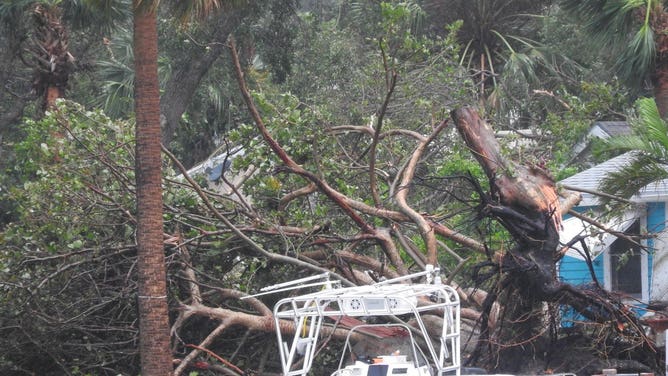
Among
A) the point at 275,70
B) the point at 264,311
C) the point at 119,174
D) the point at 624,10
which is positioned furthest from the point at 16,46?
the point at 624,10

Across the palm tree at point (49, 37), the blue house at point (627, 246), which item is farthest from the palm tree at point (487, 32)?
the palm tree at point (49, 37)

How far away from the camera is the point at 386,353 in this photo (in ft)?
31.5

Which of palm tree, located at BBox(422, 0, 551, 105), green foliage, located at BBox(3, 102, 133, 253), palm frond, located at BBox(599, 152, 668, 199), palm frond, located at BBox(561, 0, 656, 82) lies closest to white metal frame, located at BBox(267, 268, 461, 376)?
green foliage, located at BBox(3, 102, 133, 253)

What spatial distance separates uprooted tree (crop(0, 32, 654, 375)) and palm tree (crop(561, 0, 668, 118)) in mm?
5380

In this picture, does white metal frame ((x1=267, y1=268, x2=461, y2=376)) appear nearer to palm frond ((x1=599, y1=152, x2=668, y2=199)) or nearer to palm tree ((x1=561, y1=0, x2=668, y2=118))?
palm frond ((x1=599, y1=152, x2=668, y2=199))

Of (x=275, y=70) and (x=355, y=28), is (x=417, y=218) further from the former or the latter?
(x=355, y=28)

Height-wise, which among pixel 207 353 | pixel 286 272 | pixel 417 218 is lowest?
pixel 207 353

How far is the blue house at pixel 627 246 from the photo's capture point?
43.0 feet

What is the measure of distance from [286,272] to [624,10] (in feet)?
25.6

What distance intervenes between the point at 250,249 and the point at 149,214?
1.89 m

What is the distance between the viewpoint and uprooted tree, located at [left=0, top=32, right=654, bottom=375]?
9.48 metres

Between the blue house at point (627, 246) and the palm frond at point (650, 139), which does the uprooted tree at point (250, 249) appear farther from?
the blue house at point (627, 246)

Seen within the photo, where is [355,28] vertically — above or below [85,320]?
above

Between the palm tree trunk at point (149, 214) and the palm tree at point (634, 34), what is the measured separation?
8692 millimetres
